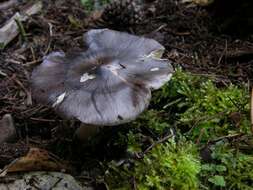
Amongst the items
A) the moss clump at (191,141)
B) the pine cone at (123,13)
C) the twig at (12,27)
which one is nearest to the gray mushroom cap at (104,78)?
the moss clump at (191,141)

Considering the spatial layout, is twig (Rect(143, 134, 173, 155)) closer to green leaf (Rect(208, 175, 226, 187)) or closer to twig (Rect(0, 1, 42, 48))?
green leaf (Rect(208, 175, 226, 187))

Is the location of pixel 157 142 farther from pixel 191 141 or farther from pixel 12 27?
pixel 12 27

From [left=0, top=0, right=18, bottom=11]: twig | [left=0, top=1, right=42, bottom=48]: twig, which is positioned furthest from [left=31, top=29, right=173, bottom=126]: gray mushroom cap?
[left=0, top=0, right=18, bottom=11]: twig

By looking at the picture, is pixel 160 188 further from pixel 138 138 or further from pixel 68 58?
pixel 68 58

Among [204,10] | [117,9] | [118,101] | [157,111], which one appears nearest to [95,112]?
[118,101]

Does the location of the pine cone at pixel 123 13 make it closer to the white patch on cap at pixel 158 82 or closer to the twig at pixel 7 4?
the twig at pixel 7 4

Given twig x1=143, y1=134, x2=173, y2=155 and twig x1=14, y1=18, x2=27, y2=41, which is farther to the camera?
twig x1=14, y1=18, x2=27, y2=41
